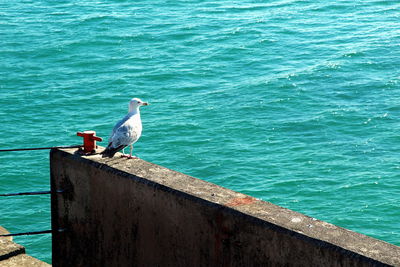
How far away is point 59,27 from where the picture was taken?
39.8 meters

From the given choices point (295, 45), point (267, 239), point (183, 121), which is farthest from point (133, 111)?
point (295, 45)

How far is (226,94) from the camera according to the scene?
30.4 metres

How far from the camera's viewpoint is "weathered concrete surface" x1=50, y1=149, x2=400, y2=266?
5.89m

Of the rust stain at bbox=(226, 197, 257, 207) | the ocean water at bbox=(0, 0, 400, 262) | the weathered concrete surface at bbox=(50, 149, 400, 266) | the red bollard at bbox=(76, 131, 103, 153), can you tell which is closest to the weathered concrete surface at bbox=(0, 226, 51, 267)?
the weathered concrete surface at bbox=(50, 149, 400, 266)

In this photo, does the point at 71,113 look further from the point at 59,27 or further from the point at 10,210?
the point at 59,27

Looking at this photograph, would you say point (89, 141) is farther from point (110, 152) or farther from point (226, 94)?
point (226, 94)

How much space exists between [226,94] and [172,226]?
23.8 metres

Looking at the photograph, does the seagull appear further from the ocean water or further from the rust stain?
the ocean water

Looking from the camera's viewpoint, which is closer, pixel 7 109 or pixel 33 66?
Answer: pixel 7 109

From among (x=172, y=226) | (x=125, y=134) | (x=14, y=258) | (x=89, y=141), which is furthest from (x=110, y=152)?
(x=14, y=258)

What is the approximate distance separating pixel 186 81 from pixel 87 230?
80.5ft

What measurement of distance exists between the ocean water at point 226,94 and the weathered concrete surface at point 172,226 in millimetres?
11767

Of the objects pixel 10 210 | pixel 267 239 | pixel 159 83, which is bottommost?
pixel 10 210

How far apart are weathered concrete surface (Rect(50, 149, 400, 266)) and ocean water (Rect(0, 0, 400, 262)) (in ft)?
38.6
